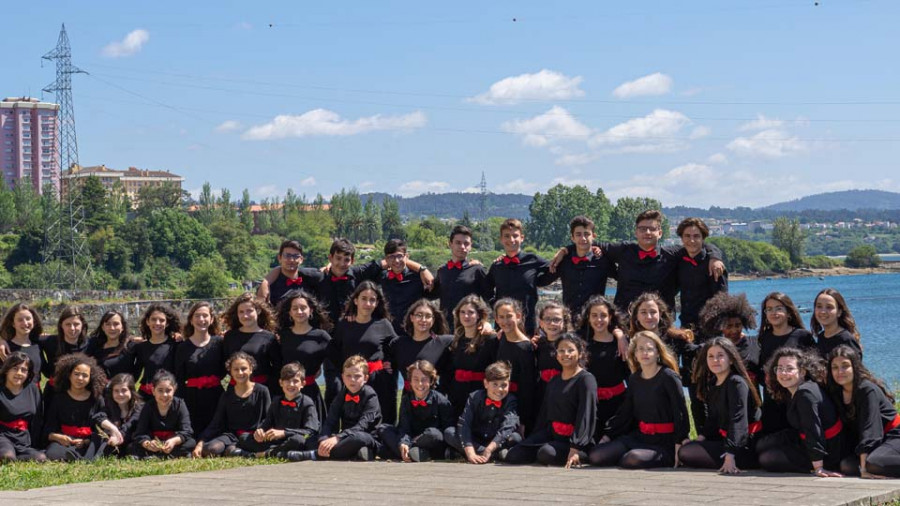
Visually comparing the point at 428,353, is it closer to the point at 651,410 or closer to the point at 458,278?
the point at 458,278

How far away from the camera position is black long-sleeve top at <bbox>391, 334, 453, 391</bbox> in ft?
36.3

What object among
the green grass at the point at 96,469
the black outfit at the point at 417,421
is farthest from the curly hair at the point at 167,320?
the black outfit at the point at 417,421

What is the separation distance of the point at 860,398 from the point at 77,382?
7325 millimetres

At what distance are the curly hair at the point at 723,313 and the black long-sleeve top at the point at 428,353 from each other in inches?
96.9

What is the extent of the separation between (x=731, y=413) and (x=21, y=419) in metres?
6.93

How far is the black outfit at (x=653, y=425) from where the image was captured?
9.45 meters

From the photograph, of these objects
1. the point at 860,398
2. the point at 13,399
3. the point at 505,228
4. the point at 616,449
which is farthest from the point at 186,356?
the point at 860,398

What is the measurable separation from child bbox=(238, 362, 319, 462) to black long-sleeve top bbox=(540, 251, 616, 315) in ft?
9.18

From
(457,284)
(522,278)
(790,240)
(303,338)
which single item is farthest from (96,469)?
(790,240)

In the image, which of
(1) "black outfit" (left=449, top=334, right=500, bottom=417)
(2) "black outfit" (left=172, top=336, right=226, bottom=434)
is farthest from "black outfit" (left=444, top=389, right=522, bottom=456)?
(2) "black outfit" (left=172, top=336, right=226, bottom=434)

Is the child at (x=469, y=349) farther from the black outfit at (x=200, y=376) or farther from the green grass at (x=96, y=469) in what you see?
the black outfit at (x=200, y=376)

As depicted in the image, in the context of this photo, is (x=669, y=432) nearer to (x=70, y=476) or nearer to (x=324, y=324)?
(x=324, y=324)

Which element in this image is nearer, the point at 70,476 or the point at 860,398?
the point at 860,398

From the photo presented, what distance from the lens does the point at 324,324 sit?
Result: 38.9 ft
